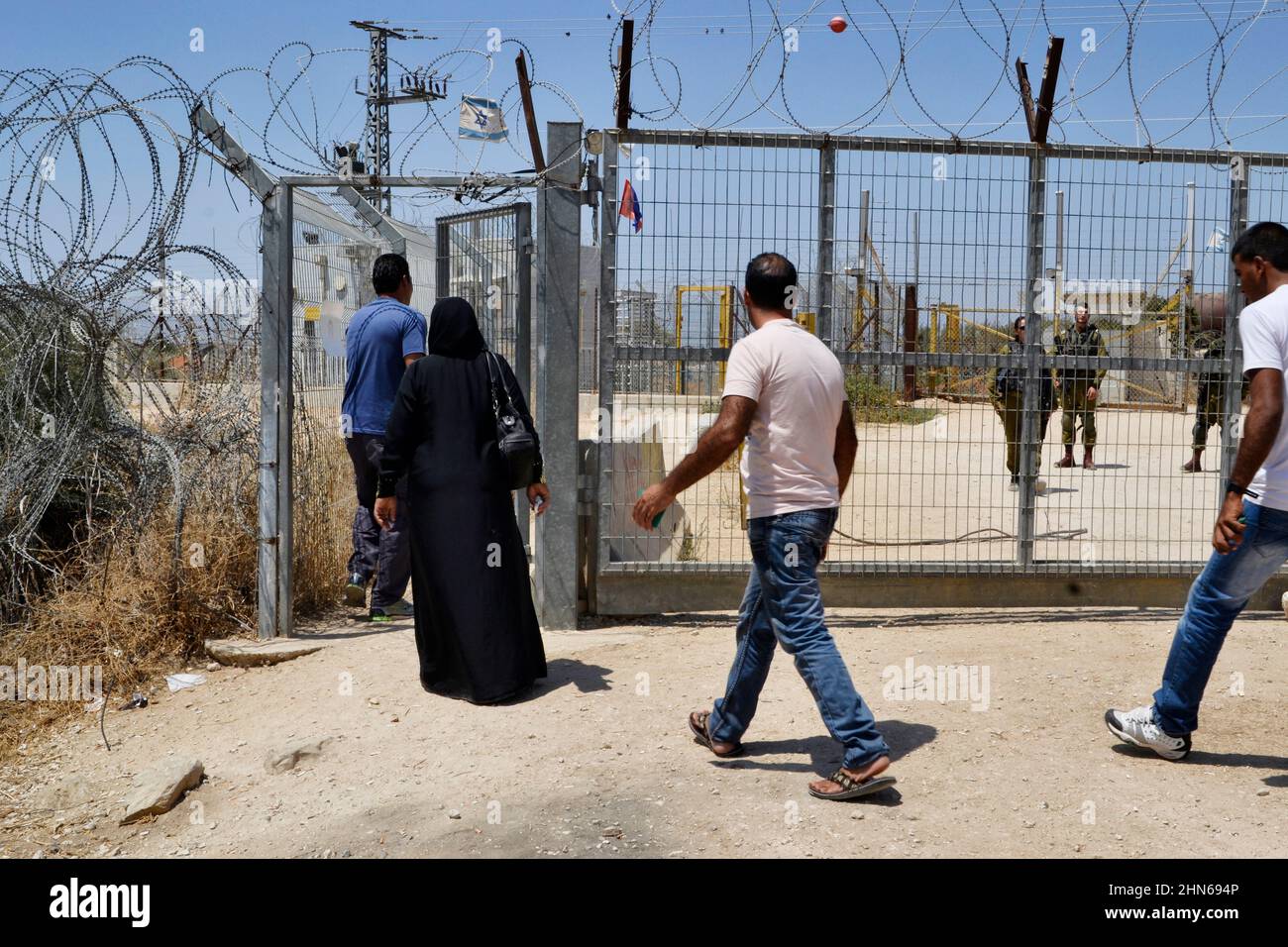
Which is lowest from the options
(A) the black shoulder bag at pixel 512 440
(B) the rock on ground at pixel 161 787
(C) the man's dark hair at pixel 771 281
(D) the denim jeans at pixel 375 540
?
(B) the rock on ground at pixel 161 787

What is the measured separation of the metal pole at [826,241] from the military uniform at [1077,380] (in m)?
1.44

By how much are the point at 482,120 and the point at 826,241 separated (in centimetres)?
195

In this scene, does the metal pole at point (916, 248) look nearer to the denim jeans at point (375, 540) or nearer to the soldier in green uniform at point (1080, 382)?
the soldier in green uniform at point (1080, 382)

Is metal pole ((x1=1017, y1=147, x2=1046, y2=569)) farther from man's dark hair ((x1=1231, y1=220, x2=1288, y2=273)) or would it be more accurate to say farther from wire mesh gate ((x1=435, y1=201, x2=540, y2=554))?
wire mesh gate ((x1=435, y1=201, x2=540, y2=554))

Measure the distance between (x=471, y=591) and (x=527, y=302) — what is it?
6.76ft

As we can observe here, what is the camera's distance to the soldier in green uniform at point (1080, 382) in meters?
7.06

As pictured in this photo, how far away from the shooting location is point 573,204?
20.9 feet

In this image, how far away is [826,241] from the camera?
659 cm

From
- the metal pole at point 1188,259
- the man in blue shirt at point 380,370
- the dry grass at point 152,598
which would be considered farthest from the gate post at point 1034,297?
the dry grass at point 152,598

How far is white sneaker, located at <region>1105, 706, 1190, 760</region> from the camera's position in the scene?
4.61 meters

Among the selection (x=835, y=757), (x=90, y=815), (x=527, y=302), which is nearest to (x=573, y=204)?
(x=527, y=302)

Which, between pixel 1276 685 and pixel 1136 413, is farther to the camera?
pixel 1136 413

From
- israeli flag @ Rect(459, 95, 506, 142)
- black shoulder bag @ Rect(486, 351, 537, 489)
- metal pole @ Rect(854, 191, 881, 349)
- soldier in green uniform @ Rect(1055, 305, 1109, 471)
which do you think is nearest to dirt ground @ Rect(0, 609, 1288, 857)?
black shoulder bag @ Rect(486, 351, 537, 489)
